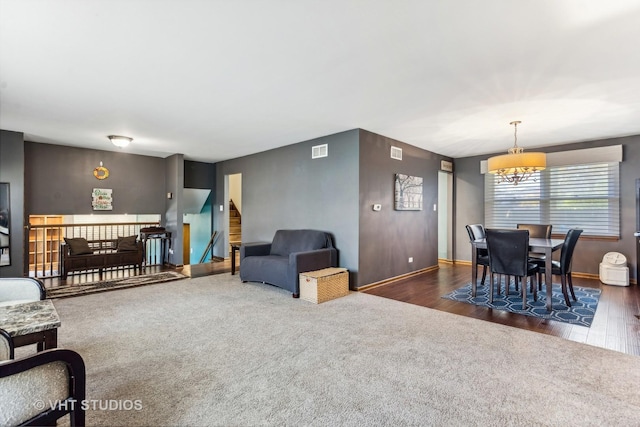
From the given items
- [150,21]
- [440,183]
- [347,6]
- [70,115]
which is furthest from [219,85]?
[440,183]

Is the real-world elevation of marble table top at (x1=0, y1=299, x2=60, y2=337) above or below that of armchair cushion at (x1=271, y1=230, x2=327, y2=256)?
below

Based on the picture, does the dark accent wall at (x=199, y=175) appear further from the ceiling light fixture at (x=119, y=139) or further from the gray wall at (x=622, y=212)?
the gray wall at (x=622, y=212)

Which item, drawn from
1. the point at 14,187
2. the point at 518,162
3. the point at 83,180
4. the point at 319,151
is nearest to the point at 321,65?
the point at 319,151

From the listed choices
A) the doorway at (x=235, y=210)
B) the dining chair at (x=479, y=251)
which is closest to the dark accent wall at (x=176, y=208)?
the doorway at (x=235, y=210)

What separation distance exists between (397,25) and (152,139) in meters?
4.76

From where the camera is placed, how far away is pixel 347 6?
74.3 inches

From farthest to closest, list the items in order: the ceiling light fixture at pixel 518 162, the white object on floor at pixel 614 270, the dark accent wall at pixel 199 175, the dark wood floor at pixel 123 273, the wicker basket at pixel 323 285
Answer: the dark accent wall at pixel 199 175 → the dark wood floor at pixel 123 273 → the white object on floor at pixel 614 270 → the wicker basket at pixel 323 285 → the ceiling light fixture at pixel 518 162

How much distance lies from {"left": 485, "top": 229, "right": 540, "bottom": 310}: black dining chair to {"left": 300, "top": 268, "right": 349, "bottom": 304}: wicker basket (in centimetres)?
186

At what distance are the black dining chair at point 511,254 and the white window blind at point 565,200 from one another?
2.46 meters

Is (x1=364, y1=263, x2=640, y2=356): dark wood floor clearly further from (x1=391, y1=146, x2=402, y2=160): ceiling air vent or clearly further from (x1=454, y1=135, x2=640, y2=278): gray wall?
(x1=391, y1=146, x2=402, y2=160): ceiling air vent

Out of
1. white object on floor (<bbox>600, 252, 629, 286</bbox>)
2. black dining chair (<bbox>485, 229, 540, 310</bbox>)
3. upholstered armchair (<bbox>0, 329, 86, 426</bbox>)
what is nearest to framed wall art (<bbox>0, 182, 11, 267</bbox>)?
upholstered armchair (<bbox>0, 329, 86, 426</bbox>)

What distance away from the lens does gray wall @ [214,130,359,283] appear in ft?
15.7

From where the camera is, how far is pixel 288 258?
15.8 ft

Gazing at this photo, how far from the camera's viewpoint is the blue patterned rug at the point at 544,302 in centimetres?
347
